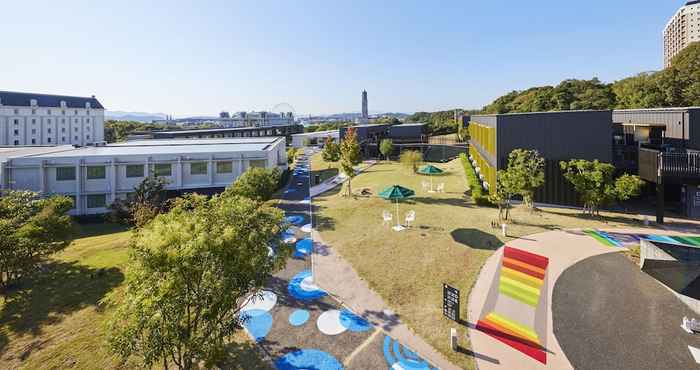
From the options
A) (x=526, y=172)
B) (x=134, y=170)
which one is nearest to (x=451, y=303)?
(x=526, y=172)

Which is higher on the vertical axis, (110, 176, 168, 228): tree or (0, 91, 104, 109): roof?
(0, 91, 104, 109): roof

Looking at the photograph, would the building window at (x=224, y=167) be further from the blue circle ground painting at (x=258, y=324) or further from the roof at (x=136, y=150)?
the blue circle ground painting at (x=258, y=324)

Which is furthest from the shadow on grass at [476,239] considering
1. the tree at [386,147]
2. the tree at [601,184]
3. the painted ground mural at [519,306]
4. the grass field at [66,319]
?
the tree at [386,147]

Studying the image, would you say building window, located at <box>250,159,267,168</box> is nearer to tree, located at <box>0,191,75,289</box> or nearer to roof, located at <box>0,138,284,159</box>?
roof, located at <box>0,138,284,159</box>

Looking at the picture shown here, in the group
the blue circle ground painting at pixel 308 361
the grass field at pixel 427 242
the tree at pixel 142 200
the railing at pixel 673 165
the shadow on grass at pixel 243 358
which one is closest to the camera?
the blue circle ground painting at pixel 308 361

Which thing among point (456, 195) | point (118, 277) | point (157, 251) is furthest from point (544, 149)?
point (118, 277)

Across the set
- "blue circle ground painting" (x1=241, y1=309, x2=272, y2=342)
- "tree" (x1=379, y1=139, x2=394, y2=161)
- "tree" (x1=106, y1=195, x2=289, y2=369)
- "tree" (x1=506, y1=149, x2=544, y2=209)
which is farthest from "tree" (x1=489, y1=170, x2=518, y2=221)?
"tree" (x1=379, y1=139, x2=394, y2=161)
